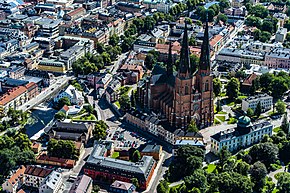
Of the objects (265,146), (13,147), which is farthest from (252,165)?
(13,147)

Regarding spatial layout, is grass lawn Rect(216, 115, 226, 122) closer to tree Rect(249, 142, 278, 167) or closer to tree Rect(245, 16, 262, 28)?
tree Rect(249, 142, 278, 167)

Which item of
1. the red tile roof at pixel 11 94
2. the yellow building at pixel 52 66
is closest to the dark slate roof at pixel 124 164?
the red tile roof at pixel 11 94

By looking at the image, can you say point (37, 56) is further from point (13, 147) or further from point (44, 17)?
point (13, 147)

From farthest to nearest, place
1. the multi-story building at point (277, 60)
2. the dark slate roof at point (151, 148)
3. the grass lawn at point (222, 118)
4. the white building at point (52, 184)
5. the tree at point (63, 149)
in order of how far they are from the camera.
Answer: the multi-story building at point (277, 60)
the grass lawn at point (222, 118)
the dark slate roof at point (151, 148)
the tree at point (63, 149)
the white building at point (52, 184)

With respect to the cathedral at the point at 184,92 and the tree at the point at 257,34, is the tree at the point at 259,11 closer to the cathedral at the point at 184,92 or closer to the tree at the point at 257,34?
the tree at the point at 257,34

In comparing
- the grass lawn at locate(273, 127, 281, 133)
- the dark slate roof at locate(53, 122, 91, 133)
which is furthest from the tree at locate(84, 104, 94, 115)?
the grass lawn at locate(273, 127, 281, 133)
